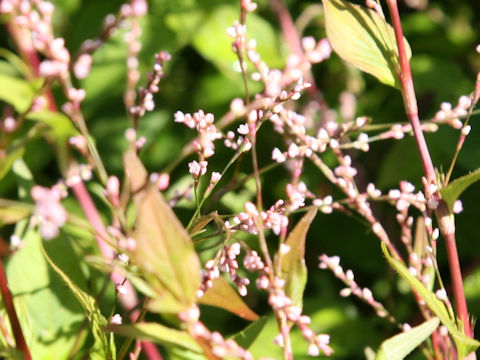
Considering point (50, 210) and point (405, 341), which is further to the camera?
point (405, 341)

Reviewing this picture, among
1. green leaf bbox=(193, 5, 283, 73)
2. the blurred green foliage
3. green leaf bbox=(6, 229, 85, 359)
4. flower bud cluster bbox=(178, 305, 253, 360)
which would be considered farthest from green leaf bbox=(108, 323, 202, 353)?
green leaf bbox=(193, 5, 283, 73)

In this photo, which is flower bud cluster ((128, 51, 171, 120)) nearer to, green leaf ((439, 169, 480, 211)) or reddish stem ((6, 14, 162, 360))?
reddish stem ((6, 14, 162, 360))

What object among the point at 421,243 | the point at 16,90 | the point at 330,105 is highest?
the point at 16,90

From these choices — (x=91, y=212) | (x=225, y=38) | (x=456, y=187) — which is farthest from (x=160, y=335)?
(x=225, y=38)

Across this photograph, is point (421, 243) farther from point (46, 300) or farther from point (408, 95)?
point (46, 300)

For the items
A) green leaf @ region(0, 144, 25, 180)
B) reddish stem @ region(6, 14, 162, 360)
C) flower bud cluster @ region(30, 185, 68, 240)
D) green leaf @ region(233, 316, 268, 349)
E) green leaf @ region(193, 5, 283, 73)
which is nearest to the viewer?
flower bud cluster @ region(30, 185, 68, 240)

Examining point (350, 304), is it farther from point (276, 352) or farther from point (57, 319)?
point (57, 319)
